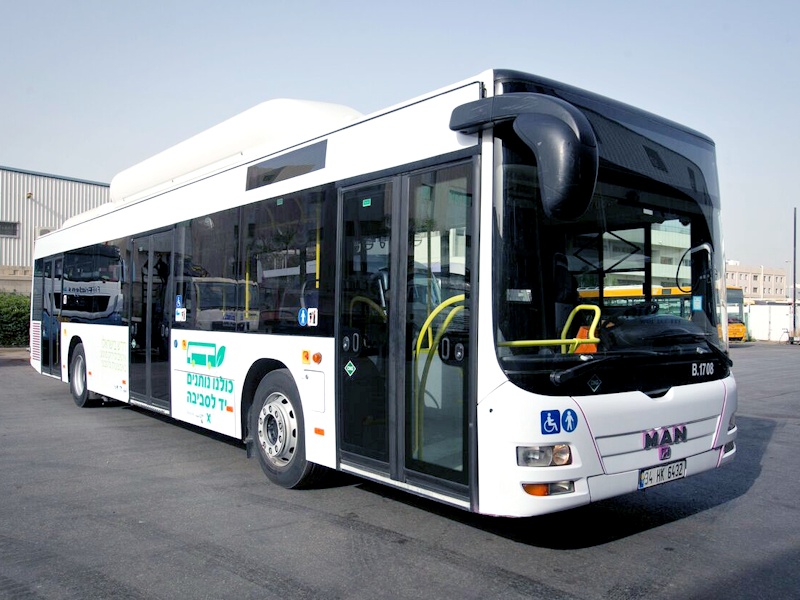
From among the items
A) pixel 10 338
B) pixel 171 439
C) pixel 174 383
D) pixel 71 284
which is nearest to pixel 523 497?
pixel 174 383

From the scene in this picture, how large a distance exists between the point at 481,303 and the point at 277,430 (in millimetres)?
2924

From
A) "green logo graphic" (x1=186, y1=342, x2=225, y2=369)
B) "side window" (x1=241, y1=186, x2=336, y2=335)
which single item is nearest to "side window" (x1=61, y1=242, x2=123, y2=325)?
"green logo graphic" (x1=186, y1=342, x2=225, y2=369)

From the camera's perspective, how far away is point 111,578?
4508 millimetres

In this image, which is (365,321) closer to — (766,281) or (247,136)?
(247,136)

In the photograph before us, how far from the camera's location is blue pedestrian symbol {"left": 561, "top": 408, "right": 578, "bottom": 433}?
439cm

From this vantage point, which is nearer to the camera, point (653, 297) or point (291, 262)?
point (653, 297)

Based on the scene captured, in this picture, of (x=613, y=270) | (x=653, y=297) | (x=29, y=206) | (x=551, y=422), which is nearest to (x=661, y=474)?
(x=551, y=422)

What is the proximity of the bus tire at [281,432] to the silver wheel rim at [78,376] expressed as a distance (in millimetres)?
6259

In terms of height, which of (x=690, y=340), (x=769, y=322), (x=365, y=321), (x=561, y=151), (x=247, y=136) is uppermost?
(x=247, y=136)

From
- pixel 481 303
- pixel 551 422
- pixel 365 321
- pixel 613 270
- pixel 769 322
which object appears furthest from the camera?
pixel 769 322

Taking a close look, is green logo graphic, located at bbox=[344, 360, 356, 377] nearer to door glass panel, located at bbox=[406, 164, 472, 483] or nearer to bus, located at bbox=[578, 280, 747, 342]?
door glass panel, located at bbox=[406, 164, 472, 483]

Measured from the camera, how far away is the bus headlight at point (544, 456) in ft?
14.3

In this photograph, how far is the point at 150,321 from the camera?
30.3 ft

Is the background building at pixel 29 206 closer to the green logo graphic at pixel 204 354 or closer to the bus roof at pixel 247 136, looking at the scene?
the bus roof at pixel 247 136
